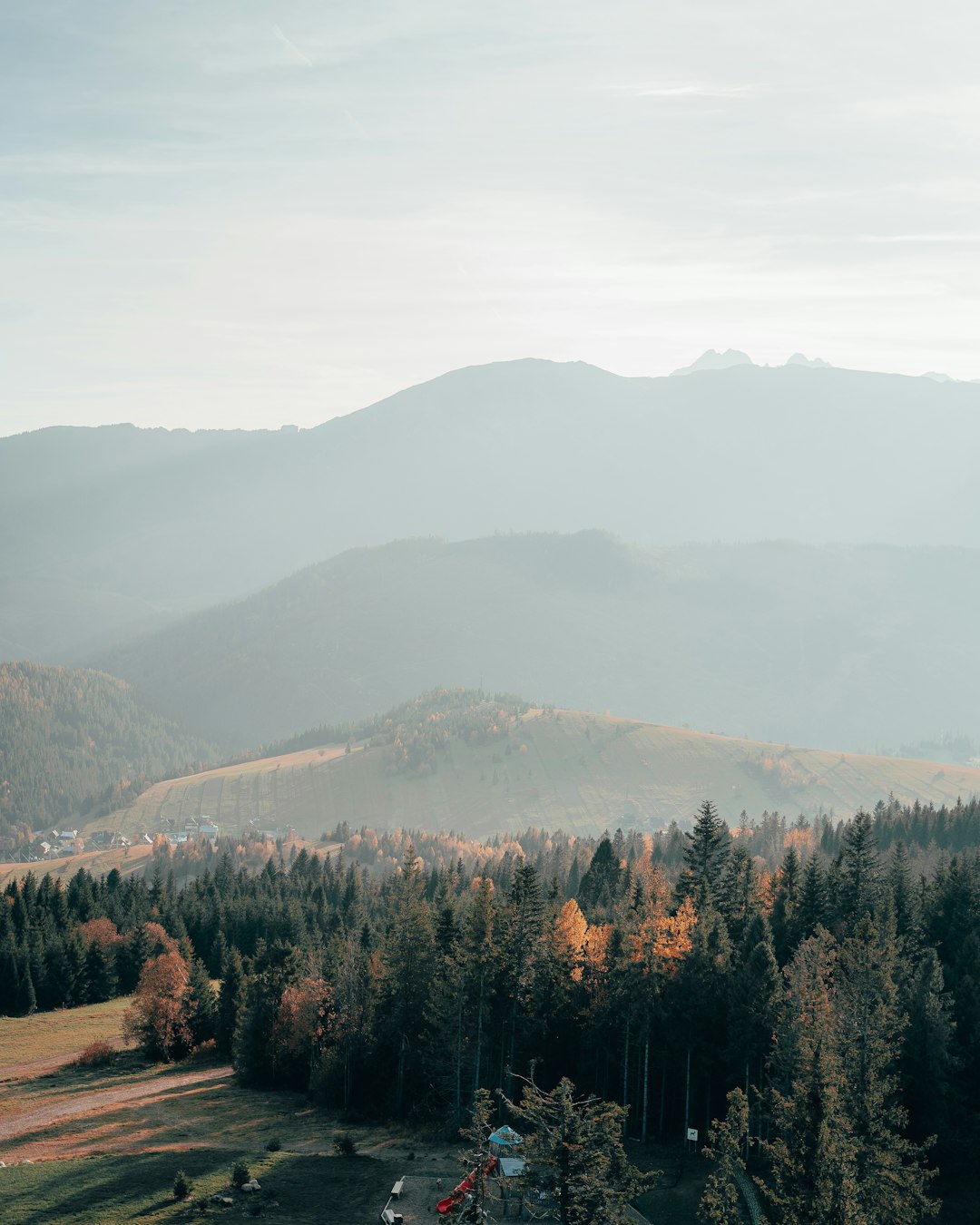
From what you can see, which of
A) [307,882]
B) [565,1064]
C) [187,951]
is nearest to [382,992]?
[565,1064]

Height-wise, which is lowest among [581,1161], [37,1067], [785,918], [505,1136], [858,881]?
[37,1067]

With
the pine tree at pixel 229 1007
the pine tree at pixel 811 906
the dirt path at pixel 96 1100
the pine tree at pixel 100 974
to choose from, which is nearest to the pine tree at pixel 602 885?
the pine tree at pixel 811 906

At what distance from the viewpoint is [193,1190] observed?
64.7 m

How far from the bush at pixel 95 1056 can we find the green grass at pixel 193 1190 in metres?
36.1

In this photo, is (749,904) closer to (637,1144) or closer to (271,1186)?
(637,1144)

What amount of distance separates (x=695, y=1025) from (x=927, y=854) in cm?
8729

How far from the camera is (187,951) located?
134875 millimetres

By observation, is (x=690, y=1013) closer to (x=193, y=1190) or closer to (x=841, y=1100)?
(x=841, y=1100)

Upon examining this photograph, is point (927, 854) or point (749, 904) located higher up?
point (749, 904)

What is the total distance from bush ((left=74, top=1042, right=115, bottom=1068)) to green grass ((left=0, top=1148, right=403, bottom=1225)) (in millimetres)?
36064

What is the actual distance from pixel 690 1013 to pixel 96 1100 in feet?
166

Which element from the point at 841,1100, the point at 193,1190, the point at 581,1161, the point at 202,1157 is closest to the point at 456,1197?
the point at 581,1161

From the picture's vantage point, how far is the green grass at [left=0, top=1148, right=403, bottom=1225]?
201 feet

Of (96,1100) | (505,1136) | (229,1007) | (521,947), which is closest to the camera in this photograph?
(505,1136)
